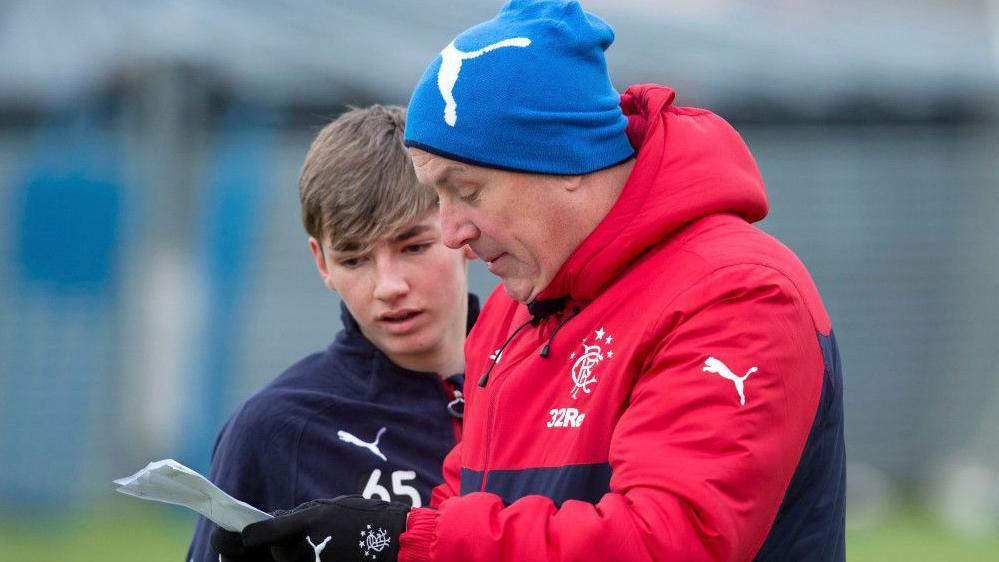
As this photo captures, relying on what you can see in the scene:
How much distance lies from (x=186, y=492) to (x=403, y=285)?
33.7 inches

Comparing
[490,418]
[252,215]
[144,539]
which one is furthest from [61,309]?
[490,418]

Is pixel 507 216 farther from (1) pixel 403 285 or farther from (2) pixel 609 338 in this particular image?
(1) pixel 403 285

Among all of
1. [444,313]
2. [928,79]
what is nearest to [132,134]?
[928,79]

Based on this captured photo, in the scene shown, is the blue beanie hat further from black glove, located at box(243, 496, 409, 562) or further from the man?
black glove, located at box(243, 496, 409, 562)

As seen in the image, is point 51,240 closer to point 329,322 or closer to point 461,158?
point 329,322

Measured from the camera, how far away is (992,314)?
1053cm

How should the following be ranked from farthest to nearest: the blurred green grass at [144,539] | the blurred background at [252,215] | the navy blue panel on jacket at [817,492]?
the blurred background at [252,215] → the blurred green grass at [144,539] → the navy blue panel on jacket at [817,492]

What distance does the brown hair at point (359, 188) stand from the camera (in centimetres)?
290

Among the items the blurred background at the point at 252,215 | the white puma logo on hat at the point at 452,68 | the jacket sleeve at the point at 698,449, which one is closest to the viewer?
the jacket sleeve at the point at 698,449

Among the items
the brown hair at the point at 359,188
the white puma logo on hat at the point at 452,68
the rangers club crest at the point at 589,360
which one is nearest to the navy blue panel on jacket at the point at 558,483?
the rangers club crest at the point at 589,360

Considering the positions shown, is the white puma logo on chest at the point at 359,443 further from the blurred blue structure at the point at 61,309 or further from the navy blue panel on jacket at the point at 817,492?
the blurred blue structure at the point at 61,309

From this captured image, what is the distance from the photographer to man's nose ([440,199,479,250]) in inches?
85.0

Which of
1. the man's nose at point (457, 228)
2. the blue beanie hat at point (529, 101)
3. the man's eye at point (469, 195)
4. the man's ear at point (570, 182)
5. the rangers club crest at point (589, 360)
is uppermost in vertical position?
the blue beanie hat at point (529, 101)

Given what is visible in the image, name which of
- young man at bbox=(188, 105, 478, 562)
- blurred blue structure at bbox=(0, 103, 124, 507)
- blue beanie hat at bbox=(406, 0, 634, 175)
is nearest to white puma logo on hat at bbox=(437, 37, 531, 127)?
blue beanie hat at bbox=(406, 0, 634, 175)
